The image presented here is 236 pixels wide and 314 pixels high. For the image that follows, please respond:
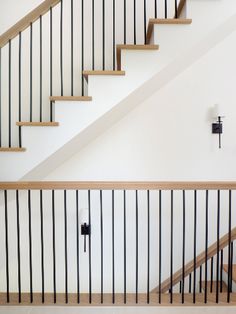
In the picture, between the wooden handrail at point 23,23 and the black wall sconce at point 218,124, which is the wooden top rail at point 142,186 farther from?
the black wall sconce at point 218,124

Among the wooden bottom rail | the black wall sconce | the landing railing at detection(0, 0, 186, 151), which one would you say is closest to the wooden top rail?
the wooden bottom rail

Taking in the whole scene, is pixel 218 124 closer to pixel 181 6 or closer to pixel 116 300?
pixel 181 6

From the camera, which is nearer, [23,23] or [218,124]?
[23,23]

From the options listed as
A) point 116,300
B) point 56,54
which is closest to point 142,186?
point 116,300

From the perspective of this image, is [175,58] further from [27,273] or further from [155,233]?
[27,273]

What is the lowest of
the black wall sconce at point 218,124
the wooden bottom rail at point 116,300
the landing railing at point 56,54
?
the wooden bottom rail at point 116,300

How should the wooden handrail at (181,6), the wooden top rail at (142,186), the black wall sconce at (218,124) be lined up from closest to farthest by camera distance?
the wooden top rail at (142,186) < the wooden handrail at (181,6) < the black wall sconce at (218,124)

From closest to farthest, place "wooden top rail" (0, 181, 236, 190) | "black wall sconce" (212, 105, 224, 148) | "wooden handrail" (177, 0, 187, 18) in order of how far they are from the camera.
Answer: "wooden top rail" (0, 181, 236, 190), "wooden handrail" (177, 0, 187, 18), "black wall sconce" (212, 105, 224, 148)

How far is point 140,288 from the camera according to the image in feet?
14.1

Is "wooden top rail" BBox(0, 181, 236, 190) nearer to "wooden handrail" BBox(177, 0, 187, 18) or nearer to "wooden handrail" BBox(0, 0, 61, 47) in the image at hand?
"wooden handrail" BBox(0, 0, 61, 47)

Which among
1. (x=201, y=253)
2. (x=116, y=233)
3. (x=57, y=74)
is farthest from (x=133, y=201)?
(x=57, y=74)

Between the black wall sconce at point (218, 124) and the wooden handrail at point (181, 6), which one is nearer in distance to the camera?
the wooden handrail at point (181, 6)

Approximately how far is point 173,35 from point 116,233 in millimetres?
2438

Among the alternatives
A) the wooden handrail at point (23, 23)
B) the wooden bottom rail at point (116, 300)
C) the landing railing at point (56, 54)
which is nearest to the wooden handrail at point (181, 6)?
the landing railing at point (56, 54)
